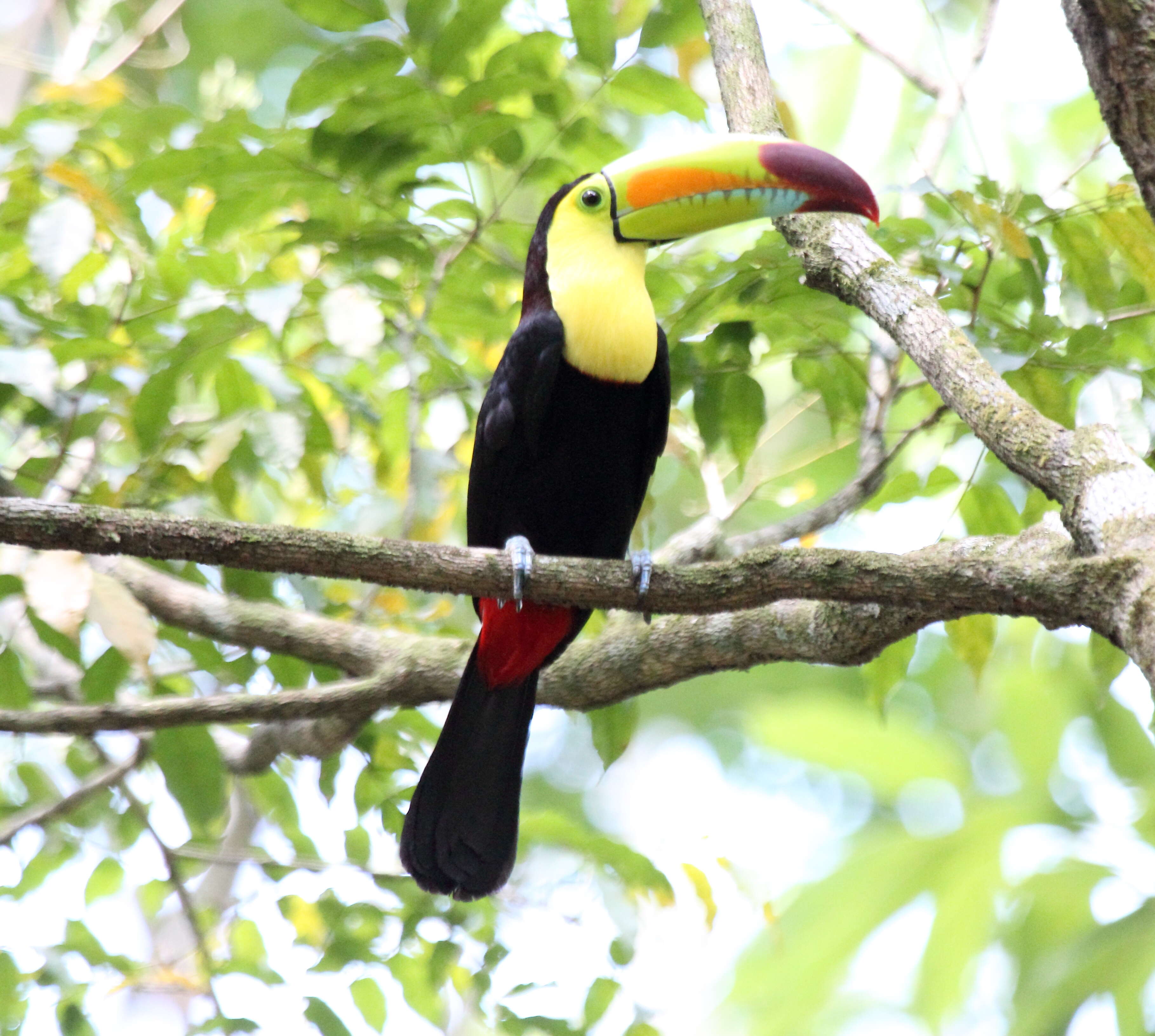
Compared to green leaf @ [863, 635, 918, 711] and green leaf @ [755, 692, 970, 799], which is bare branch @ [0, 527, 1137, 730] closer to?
green leaf @ [863, 635, 918, 711]

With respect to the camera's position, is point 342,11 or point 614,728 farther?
point 614,728

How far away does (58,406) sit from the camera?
3152 millimetres

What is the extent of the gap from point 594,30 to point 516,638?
5.19 ft

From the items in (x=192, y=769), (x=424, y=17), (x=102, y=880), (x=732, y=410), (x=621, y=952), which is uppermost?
(x=424, y=17)

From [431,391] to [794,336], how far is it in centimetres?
115

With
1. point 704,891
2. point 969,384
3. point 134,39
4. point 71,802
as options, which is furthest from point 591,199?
point 134,39

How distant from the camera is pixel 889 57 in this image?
13.7 ft

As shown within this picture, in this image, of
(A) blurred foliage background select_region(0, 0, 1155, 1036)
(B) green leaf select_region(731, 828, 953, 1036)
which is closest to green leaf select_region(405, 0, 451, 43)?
(A) blurred foliage background select_region(0, 0, 1155, 1036)

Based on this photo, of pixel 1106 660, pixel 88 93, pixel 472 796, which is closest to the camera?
pixel 1106 660

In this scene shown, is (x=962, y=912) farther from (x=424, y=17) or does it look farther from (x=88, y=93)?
(x=88, y=93)

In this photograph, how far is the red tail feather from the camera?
320 centimetres

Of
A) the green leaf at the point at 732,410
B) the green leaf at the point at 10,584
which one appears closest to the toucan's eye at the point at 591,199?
the green leaf at the point at 732,410

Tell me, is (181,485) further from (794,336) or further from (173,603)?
(794,336)

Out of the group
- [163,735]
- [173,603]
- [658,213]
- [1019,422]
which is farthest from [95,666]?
[1019,422]
